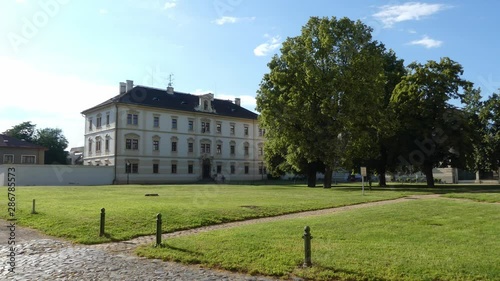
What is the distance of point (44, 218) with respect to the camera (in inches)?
623

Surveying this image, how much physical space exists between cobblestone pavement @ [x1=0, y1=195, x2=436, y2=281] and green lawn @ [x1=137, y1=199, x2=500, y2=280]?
1.69ft

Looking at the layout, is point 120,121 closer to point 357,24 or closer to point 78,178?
point 78,178

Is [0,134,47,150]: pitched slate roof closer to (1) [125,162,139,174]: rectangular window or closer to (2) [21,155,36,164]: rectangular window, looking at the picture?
(2) [21,155,36,164]: rectangular window

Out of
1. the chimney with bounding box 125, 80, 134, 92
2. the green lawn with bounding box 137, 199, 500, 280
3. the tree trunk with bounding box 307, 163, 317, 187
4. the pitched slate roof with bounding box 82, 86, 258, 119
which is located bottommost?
the green lawn with bounding box 137, 199, 500, 280

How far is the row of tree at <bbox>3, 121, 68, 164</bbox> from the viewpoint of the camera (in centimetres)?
9100

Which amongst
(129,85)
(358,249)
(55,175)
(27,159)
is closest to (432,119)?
(358,249)

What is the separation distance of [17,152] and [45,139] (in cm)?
2803

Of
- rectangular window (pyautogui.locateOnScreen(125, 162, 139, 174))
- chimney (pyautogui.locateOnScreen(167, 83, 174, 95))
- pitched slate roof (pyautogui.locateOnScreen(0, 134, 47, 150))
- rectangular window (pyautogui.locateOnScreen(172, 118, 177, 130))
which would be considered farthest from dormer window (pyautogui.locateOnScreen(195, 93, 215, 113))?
pitched slate roof (pyautogui.locateOnScreen(0, 134, 47, 150))

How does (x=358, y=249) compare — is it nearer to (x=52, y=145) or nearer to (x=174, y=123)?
(x=174, y=123)

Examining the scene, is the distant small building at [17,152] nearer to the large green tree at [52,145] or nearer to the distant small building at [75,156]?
the large green tree at [52,145]

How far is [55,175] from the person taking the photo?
53.6 metres

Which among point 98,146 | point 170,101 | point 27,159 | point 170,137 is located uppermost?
point 170,101

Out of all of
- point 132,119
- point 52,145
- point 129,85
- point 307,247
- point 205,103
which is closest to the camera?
point 307,247

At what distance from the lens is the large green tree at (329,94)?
38594 millimetres
